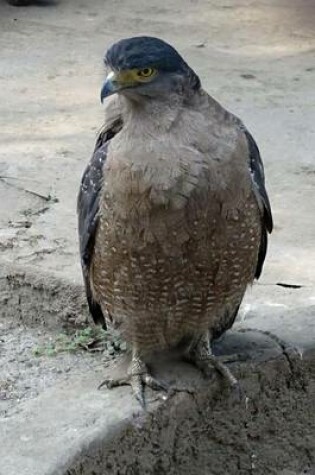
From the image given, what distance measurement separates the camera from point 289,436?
4.59 meters

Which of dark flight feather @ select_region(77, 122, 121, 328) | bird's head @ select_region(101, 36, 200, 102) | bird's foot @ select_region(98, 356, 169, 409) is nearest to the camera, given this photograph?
bird's head @ select_region(101, 36, 200, 102)

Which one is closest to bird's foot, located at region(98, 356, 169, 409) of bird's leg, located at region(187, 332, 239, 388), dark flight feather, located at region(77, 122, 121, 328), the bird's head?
bird's leg, located at region(187, 332, 239, 388)

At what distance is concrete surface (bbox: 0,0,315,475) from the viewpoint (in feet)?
13.3

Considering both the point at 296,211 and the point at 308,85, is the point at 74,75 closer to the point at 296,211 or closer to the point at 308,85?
the point at 308,85

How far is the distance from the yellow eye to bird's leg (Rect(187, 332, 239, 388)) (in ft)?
3.71

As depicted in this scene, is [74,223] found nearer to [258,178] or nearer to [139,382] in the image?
[139,382]

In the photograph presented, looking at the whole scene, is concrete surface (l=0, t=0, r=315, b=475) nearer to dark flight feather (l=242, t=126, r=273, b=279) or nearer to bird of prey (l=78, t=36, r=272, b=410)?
bird of prey (l=78, t=36, r=272, b=410)

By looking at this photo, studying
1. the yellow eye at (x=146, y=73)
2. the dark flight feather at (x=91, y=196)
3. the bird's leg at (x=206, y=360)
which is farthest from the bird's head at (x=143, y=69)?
the bird's leg at (x=206, y=360)

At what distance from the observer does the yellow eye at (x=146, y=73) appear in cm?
375

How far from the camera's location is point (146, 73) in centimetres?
376

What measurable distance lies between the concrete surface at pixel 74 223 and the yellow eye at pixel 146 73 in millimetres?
1186

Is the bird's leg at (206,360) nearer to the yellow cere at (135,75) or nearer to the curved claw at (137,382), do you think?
the curved claw at (137,382)

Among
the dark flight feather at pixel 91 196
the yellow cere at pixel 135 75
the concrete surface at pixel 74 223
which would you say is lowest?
the concrete surface at pixel 74 223

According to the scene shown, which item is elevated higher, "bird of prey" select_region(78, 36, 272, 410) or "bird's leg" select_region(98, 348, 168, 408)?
"bird of prey" select_region(78, 36, 272, 410)
